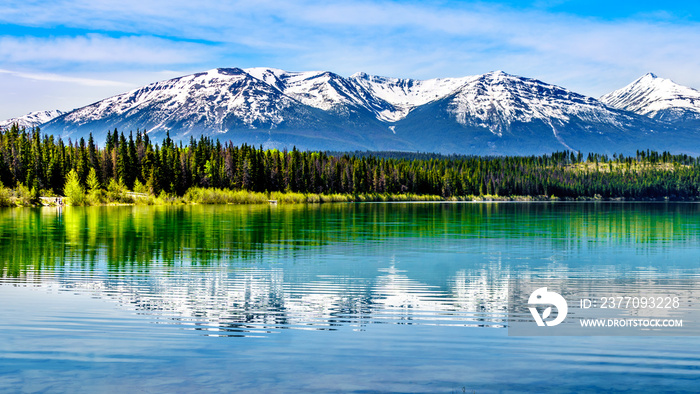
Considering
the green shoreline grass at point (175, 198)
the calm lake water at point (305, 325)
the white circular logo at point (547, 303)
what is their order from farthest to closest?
the green shoreline grass at point (175, 198) < the white circular logo at point (547, 303) < the calm lake water at point (305, 325)

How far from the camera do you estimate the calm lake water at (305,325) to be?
14.7 m

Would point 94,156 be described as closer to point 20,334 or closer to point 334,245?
point 334,245

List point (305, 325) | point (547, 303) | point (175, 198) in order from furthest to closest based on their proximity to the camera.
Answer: point (175, 198) < point (547, 303) < point (305, 325)

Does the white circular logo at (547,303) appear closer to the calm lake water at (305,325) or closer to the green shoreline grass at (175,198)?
the calm lake water at (305,325)

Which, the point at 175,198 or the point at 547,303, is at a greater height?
the point at 175,198

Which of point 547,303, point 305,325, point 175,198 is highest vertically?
point 175,198

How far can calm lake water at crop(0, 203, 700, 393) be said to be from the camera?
14.7 m

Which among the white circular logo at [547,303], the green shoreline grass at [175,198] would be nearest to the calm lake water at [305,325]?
the white circular logo at [547,303]

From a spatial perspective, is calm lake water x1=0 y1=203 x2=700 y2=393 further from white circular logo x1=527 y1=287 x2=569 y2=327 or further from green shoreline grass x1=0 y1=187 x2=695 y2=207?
green shoreline grass x1=0 y1=187 x2=695 y2=207


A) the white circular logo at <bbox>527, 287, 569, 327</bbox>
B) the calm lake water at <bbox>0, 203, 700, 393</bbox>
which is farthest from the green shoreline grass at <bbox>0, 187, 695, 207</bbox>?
the white circular logo at <bbox>527, 287, 569, 327</bbox>

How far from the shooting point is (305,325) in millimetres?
20250

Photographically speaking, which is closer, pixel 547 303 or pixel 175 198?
pixel 547 303

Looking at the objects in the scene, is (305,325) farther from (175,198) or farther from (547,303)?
(175,198)

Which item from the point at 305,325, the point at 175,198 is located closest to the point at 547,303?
the point at 305,325
